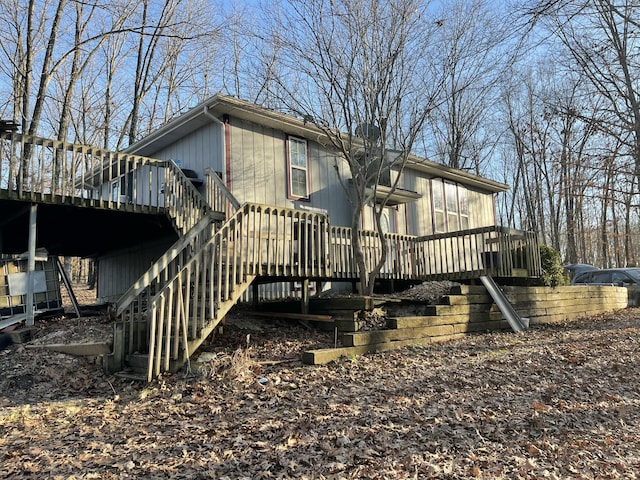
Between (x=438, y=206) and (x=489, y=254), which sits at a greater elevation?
(x=438, y=206)

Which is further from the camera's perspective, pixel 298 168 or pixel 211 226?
pixel 298 168

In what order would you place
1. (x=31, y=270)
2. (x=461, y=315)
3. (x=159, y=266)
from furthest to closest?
1. (x=461, y=315)
2. (x=31, y=270)
3. (x=159, y=266)

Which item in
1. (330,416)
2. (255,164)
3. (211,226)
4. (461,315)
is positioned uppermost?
(255,164)

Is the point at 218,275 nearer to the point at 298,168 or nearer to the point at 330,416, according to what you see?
the point at 330,416

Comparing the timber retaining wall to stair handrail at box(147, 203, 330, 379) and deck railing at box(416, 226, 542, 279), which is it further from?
stair handrail at box(147, 203, 330, 379)

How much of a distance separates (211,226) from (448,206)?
1155 cm

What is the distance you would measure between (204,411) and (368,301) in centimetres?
397

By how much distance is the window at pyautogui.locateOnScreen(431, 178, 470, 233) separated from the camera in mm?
17359

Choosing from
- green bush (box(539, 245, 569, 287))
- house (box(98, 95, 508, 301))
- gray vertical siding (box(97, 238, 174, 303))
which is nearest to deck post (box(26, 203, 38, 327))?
house (box(98, 95, 508, 301))

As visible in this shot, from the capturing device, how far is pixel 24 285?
388 inches

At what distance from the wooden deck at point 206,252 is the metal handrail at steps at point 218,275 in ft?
0.05

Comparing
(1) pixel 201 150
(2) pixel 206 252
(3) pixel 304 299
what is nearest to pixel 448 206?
(1) pixel 201 150

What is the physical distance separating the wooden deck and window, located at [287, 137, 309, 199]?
2371 millimetres

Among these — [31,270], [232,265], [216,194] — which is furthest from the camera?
→ [216,194]
